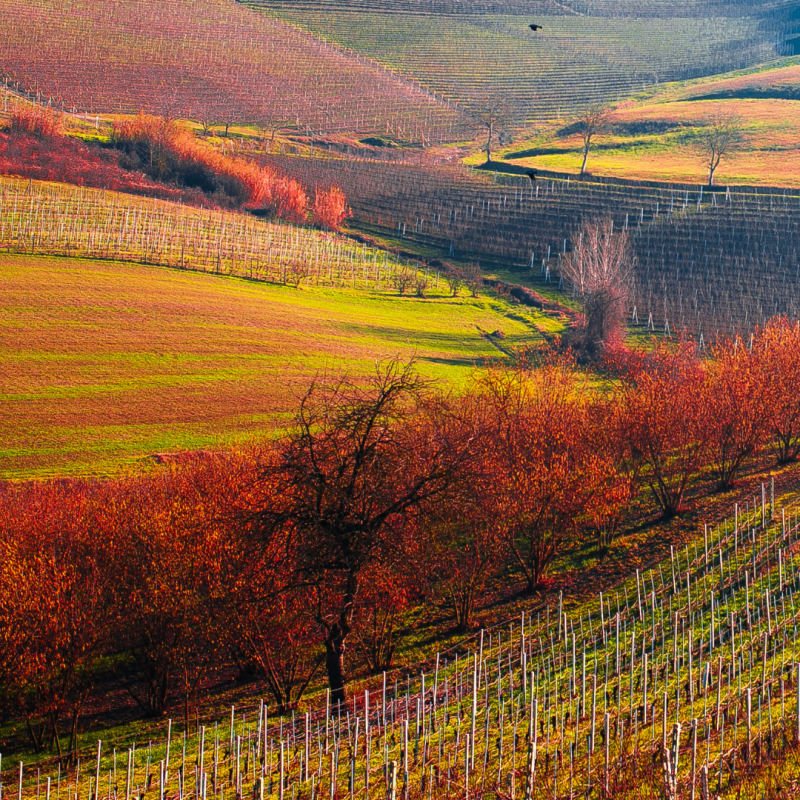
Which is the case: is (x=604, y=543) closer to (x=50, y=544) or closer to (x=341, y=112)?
(x=50, y=544)

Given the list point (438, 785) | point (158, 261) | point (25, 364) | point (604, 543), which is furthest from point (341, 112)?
point (438, 785)

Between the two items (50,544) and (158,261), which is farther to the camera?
(158,261)

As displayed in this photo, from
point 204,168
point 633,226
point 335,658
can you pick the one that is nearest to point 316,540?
point 335,658

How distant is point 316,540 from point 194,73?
162404mm

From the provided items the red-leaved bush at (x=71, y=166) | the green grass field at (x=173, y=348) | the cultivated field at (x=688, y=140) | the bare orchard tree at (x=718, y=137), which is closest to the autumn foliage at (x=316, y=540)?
the green grass field at (x=173, y=348)

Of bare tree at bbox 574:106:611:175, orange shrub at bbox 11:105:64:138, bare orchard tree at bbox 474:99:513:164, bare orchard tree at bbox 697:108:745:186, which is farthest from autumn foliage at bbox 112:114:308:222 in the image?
bare orchard tree at bbox 474:99:513:164

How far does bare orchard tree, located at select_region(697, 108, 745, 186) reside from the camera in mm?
118475

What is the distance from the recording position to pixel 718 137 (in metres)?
126

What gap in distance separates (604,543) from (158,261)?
5459cm

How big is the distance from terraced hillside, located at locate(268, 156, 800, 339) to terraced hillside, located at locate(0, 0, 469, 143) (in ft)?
112

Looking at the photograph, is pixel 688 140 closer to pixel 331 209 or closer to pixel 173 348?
pixel 331 209

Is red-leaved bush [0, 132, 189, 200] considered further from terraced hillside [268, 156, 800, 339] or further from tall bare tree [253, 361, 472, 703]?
tall bare tree [253, 361, 472, 703]

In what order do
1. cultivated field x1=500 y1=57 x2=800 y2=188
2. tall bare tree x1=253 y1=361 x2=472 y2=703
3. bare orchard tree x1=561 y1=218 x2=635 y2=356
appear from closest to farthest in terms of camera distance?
tall bare tree x1=253 y1=361 x2=472 y2=703 → bare orchard tree x1=561 y1=218 x2=635 y2=356 → cultivated field x1=500 y1=57 x2=800 y2=188

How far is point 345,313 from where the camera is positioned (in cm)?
7956
